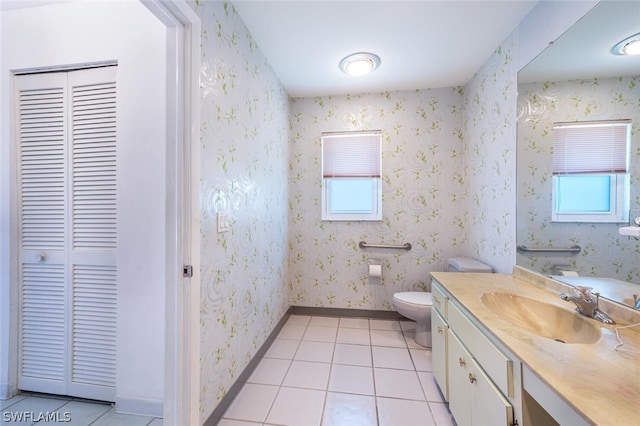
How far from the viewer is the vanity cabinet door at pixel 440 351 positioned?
4.87 feet

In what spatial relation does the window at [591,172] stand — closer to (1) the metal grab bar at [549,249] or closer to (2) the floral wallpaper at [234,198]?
(1) the metal grab bar at [549,249]

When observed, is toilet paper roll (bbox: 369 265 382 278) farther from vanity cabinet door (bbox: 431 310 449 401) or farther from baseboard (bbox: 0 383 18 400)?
baseboard (bbox: 0 383 18 400)

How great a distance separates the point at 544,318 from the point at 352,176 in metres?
1.99

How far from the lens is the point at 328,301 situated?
2.88 metres

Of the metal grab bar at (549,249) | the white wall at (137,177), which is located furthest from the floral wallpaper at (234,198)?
the metal grab bar at (549,249)

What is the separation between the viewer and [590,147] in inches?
49.6

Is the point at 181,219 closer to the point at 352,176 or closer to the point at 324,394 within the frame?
the point at 324,394

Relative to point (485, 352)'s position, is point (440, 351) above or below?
below

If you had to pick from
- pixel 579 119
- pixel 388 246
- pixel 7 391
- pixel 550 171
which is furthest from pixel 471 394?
pixel 7 391

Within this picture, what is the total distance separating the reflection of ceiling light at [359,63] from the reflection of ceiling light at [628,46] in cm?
142

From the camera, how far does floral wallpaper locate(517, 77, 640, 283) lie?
3.49 ft

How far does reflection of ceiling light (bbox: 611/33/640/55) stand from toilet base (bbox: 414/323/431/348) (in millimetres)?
2059

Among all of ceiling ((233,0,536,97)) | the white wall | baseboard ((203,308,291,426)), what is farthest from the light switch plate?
ceiling ((233,0,536,97))

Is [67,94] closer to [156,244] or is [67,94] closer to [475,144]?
[156,244]
